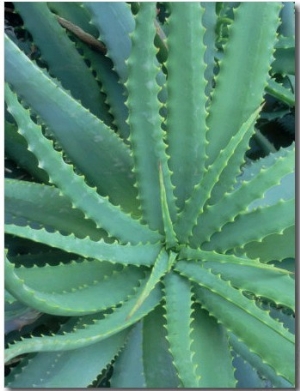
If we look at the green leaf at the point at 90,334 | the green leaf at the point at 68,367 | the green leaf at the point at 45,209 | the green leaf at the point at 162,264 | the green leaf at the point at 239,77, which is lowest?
the green leaf at the point at 68,367

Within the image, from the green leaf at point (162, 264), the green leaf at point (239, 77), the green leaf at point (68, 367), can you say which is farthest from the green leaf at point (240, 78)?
the green leaf at point (68, 367)

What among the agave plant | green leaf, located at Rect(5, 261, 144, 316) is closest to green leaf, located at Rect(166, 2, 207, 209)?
the agave plant

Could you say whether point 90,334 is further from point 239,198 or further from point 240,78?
point 240,78

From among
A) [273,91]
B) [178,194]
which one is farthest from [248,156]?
[178,194]

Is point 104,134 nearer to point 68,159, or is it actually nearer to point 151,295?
point 68,159

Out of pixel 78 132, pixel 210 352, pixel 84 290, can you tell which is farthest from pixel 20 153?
pixel 210 352

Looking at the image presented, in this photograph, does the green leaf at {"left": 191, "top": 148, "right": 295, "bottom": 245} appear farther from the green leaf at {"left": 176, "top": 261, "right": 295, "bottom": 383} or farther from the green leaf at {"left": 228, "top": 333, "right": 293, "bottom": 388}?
the green leaf at {"left": 228, "top": 333, "right": 293, "bottom": 388}

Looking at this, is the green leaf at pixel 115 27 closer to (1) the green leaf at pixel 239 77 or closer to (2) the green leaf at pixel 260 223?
(1) the green leaf at pixel 239 77

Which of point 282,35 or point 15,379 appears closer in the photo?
point 15,379
